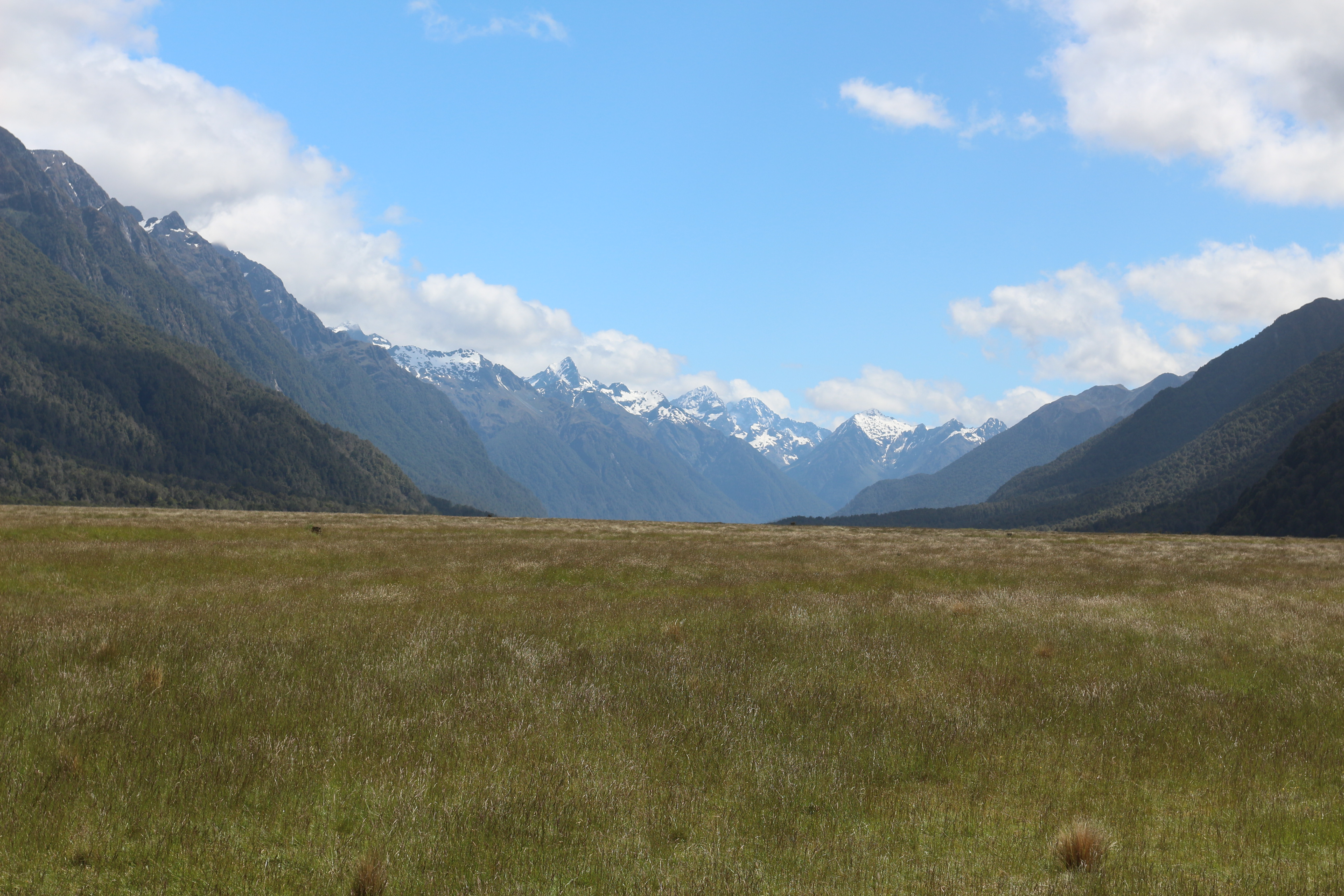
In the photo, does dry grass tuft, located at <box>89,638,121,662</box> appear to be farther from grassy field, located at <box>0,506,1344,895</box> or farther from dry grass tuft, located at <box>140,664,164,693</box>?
dry grass tuft, located at <box>140,664,164,693</box>

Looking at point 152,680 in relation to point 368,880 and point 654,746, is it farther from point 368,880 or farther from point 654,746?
point 654,746

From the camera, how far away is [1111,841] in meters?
6.01

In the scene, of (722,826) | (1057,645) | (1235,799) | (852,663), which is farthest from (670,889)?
(1057,645)

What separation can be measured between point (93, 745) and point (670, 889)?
615 centimetres

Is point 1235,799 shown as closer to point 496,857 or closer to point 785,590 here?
point 496,857

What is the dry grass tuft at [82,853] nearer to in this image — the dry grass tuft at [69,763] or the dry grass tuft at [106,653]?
the dry grass tuft at [69,763]

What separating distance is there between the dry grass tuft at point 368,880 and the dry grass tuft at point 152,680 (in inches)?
222

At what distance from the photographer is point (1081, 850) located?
18.4 ft

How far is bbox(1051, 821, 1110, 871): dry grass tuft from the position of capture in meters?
5.60

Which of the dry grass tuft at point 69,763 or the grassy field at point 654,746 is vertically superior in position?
the dry grass tuft at point 69,763

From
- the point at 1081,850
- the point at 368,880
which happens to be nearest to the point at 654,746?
the point at 368,880

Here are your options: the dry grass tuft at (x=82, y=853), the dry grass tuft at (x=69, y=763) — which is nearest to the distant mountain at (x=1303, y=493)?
the dry grass tuft at (x=69, y=763)

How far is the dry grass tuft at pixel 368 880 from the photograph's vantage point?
16.3ft

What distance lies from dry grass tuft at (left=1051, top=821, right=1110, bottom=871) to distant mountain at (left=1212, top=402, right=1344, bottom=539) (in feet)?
568
